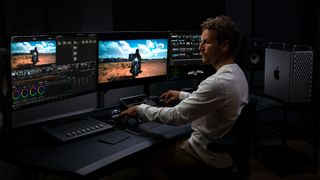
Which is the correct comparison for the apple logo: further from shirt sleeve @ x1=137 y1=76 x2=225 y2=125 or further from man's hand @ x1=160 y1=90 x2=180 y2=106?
shirt sleeve @ x1=137 y1=76 x2=225 y2=125

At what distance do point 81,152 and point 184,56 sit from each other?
1.50 metres

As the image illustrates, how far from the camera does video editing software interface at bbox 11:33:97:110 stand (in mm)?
2123

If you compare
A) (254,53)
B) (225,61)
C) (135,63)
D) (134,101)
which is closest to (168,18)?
(254,53)

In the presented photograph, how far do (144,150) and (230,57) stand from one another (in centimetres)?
65

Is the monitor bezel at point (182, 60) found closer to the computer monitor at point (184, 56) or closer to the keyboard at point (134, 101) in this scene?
the computer monitor at point (184, 56)

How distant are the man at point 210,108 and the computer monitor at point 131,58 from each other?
0.51 m

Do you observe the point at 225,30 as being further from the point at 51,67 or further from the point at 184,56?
the point at 184,56

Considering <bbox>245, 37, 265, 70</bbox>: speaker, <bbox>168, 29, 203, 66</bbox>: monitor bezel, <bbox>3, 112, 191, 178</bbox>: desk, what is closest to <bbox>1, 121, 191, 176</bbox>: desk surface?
<bbox>3, 112, 191, 178</bbox>: desk

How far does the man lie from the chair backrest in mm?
57

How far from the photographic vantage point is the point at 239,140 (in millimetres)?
2098

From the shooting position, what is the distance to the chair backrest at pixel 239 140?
208 cm

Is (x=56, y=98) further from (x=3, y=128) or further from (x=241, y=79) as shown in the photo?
(x=241, y=79)

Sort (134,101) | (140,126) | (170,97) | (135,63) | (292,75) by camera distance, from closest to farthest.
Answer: (140,126), (134,101), (170,97), (135,63), (292,75)

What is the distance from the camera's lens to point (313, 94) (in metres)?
3.86
